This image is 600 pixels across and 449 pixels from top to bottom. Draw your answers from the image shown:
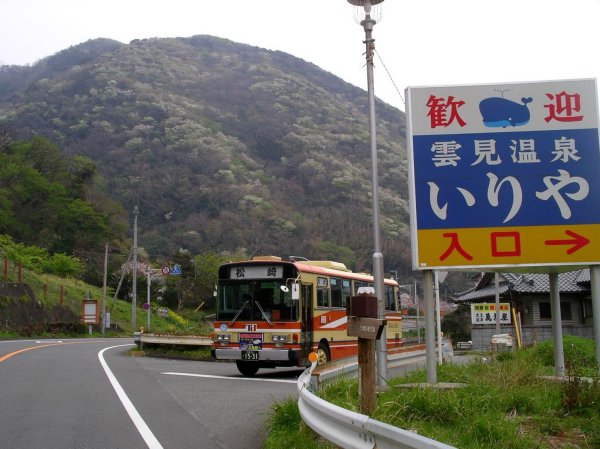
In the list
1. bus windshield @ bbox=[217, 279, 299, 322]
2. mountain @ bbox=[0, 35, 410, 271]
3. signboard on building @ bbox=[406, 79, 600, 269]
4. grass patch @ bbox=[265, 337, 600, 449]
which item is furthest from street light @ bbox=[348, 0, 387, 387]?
mountain @ bbox=[0, 35, 410, 271]

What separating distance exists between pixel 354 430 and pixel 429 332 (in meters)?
5.37

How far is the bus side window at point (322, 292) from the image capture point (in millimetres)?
19188

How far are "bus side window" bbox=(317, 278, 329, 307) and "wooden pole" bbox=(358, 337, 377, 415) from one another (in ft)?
39.3

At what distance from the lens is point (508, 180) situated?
427 inches

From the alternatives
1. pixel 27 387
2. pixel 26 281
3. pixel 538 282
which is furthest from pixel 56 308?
pixel 27 387

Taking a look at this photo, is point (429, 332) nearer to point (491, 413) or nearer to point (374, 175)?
point (491, 413)

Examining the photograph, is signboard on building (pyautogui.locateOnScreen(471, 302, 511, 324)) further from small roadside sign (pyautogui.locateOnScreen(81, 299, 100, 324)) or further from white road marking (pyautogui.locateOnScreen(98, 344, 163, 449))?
small roadside sign (pyautogui.locateOnScreen(81, 299, 100, 324))

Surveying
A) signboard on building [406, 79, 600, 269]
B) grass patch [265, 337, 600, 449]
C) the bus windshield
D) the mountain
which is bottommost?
grass patch [265, 337, 600, 449]

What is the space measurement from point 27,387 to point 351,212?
321ft

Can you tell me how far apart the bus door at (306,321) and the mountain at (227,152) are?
66.2 metres

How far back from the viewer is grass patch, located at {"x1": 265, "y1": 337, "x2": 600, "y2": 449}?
21.7 ft

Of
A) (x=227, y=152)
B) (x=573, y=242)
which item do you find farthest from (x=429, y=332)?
(x=227, y=152)

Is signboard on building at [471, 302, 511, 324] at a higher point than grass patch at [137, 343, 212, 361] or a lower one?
higher

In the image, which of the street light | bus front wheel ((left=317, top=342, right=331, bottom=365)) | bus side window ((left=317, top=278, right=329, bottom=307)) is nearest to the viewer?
the street light
